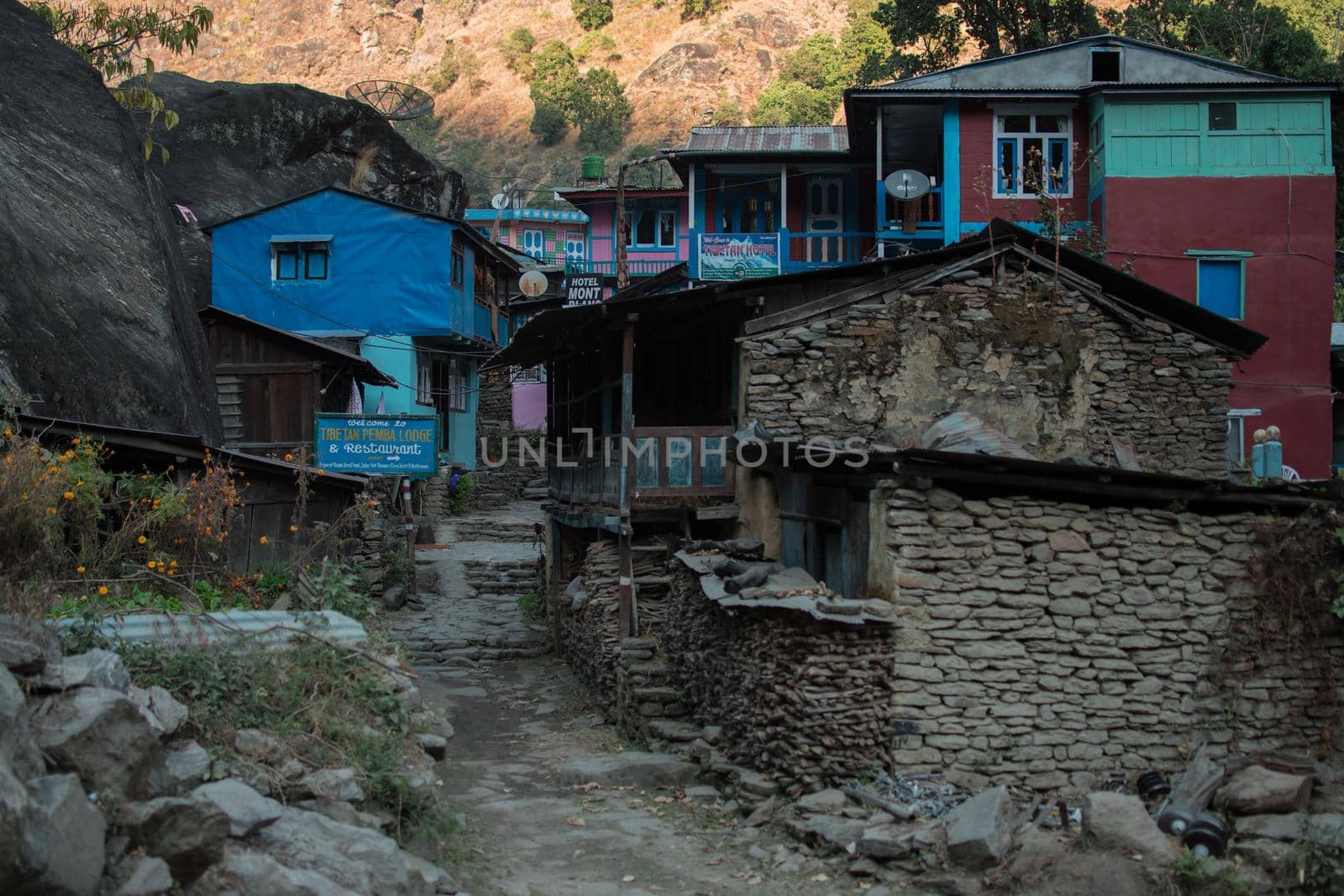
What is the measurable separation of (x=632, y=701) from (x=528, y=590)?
971 cm

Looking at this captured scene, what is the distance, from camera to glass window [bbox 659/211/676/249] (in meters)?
32.6

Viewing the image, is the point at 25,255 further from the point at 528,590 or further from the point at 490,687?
the point at 528,590

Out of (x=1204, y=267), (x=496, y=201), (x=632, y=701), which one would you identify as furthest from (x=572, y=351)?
(x=496, y=201)

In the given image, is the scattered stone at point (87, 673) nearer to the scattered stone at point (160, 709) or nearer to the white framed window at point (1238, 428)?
the scattered stone at point (160, 709)

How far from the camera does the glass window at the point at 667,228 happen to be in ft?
107

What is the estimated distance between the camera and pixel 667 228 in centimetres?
3272

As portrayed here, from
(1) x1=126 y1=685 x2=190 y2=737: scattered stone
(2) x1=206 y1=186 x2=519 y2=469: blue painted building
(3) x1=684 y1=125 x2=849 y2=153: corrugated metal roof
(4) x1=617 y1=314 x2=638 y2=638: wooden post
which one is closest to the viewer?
(1) x1=126 y1=685 x2=190 y2=737: scattered stone

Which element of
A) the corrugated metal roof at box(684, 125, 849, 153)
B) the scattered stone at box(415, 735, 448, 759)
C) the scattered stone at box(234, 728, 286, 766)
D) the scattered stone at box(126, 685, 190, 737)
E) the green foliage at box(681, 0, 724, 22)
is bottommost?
the scattered stone at box(415, 735, 448, 759)

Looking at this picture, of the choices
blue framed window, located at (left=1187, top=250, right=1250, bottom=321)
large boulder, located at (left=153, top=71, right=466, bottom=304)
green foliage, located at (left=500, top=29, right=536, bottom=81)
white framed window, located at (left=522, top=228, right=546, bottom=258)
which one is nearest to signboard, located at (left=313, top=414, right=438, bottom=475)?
blue framed window, located at (left=1187, top=250, right=1250, bottom=321)

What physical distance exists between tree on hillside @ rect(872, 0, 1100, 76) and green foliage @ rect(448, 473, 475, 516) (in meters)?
16.6

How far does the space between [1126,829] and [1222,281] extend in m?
14.2

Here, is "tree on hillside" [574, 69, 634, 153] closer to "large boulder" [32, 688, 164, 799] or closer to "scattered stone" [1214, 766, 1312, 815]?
"scattered stone" [1214, 766, 1312, 815]

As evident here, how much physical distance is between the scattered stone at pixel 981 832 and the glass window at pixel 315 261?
2202 cm

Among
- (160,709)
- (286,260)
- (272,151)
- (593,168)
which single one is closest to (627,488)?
(160,709)
